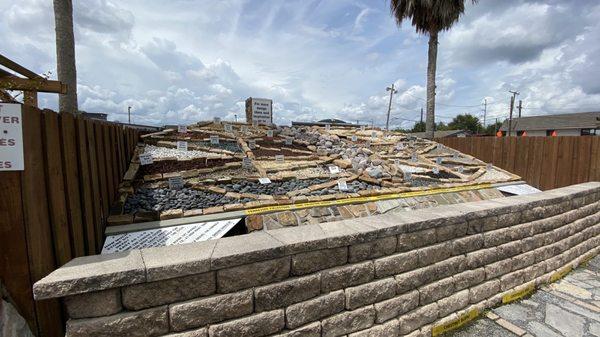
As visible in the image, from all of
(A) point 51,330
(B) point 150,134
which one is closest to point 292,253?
(A) point 51,330

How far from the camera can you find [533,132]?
38938 millimetres

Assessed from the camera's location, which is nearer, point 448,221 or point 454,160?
point 448,221

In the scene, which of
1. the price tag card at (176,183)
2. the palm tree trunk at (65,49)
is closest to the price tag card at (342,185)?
the price tag card at (176,183)

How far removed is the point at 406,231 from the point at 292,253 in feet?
3.44

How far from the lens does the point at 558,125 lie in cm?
3628

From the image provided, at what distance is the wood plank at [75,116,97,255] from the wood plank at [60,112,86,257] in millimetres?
42

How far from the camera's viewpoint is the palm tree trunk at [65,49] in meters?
5.69

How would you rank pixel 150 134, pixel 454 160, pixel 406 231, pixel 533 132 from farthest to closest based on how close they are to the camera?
1. pixel 533 132
2. pixel 454 160
3. pixel 150 134
4. pixel 406 231

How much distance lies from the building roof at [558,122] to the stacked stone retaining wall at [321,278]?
39795 millimetres

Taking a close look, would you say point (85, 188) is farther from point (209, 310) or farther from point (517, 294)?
point (517, 294)

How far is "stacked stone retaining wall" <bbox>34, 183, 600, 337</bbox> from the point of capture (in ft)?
5.22

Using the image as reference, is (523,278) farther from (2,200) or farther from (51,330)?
(2,200)

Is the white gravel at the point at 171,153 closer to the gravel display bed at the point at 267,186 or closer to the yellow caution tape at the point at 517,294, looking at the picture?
the gravel display bed at the point at 267,186

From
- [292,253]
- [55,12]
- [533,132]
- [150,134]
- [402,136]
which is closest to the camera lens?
[292,253]
